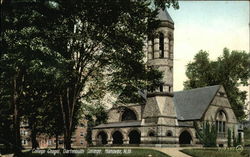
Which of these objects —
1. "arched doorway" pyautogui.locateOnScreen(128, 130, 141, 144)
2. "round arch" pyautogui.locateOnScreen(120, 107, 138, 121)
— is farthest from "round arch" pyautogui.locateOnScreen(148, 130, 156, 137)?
"round arch" pyautogui.locateOnScreen(120, 107, 138, 121)

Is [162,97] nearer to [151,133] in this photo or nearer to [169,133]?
[169,133]

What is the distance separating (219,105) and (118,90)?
31.4m

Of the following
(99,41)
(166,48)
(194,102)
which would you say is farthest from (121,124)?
(99,41)

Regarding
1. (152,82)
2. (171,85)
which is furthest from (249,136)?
(152,82)

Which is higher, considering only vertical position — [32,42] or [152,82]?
[32,42]

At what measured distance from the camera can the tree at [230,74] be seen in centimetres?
6041

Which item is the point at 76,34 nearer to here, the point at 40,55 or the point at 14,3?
the point at 40,55

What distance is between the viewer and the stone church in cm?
4194

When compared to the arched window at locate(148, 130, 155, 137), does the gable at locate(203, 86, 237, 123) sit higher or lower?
higher

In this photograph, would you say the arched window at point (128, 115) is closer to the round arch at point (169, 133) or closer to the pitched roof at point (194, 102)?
the round arch at point (169, 133)

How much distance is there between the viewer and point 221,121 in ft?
163

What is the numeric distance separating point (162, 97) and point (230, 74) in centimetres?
2477

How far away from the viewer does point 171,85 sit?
1706 inches

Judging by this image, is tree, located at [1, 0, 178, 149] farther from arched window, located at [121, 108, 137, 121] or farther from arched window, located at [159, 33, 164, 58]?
arched window, located at [121, 108, 137, 121]
